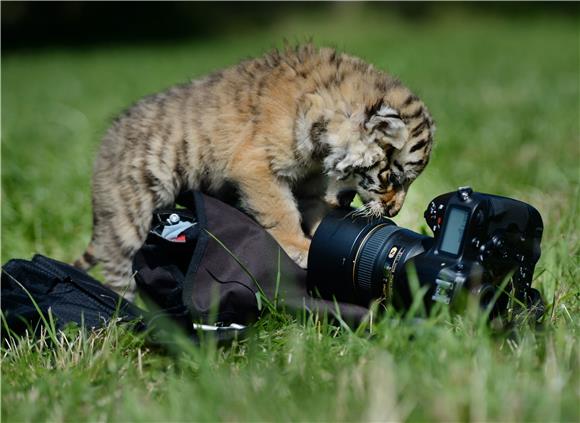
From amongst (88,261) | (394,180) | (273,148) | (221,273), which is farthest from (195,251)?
(88,261)

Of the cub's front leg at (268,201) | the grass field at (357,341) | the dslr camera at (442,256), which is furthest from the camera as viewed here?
the cub's front leg at (268,201)

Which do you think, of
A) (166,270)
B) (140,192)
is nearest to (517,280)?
(166,270)

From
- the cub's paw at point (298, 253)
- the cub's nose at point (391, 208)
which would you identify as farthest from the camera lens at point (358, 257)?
the cub's nose at point (391, 208)

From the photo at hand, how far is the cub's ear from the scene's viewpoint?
297 centimetres

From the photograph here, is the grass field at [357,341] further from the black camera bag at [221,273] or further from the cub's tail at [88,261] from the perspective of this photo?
the cub's tail at [88,261]

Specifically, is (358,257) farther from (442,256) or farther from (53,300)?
(53,300)

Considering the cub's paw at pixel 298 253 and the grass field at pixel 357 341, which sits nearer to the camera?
the grass field at pixel 357 341

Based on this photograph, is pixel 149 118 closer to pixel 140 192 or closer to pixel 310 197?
pixel 140 192

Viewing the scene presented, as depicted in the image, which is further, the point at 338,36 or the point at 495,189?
the point at 338,36

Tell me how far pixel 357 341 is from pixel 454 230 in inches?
17.2

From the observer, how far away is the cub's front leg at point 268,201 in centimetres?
309

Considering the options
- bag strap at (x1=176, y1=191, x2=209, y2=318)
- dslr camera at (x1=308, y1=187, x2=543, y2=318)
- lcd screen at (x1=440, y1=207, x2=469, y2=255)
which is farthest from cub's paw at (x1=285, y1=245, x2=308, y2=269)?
lcd screen at (x1=440, y1=207, x2=469, y2=255)

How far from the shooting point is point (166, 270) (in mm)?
2764

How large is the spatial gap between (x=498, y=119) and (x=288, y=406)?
4.88 metres
